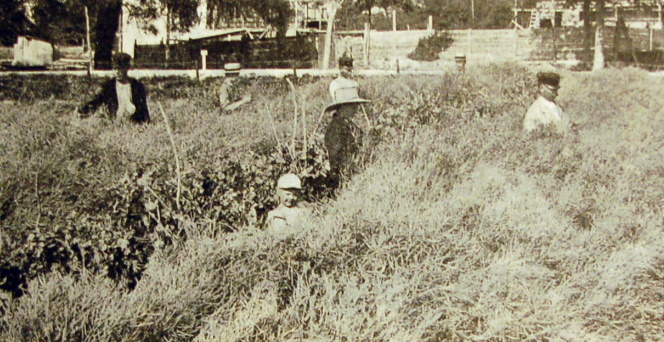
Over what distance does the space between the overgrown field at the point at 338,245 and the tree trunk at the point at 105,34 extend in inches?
699

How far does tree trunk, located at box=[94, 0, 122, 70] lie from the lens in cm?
2247

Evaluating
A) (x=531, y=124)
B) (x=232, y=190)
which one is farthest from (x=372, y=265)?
(x=531, y=124)

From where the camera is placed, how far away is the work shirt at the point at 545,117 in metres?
6.90

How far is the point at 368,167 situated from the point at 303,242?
2183mm

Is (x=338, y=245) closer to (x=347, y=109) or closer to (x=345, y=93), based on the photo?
(x=347, y=109)

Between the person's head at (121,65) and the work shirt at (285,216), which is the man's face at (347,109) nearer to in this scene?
the work shirt at (285,216)

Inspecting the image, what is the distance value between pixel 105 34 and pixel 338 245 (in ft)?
75.9

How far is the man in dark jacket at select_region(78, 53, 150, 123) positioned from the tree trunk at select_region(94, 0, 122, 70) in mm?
14477

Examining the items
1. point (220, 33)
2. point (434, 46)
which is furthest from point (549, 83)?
point (220, 33)

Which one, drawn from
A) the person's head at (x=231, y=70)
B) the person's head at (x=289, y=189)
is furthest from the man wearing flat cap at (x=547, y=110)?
the person's head at (x=231, y=70)

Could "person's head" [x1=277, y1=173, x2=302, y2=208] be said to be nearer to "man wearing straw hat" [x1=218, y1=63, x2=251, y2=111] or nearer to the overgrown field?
the overgrown field

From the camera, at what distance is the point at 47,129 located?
22.2 ft

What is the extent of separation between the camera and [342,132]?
627 cm

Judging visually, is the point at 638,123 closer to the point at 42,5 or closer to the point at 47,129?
the point at 47,129
